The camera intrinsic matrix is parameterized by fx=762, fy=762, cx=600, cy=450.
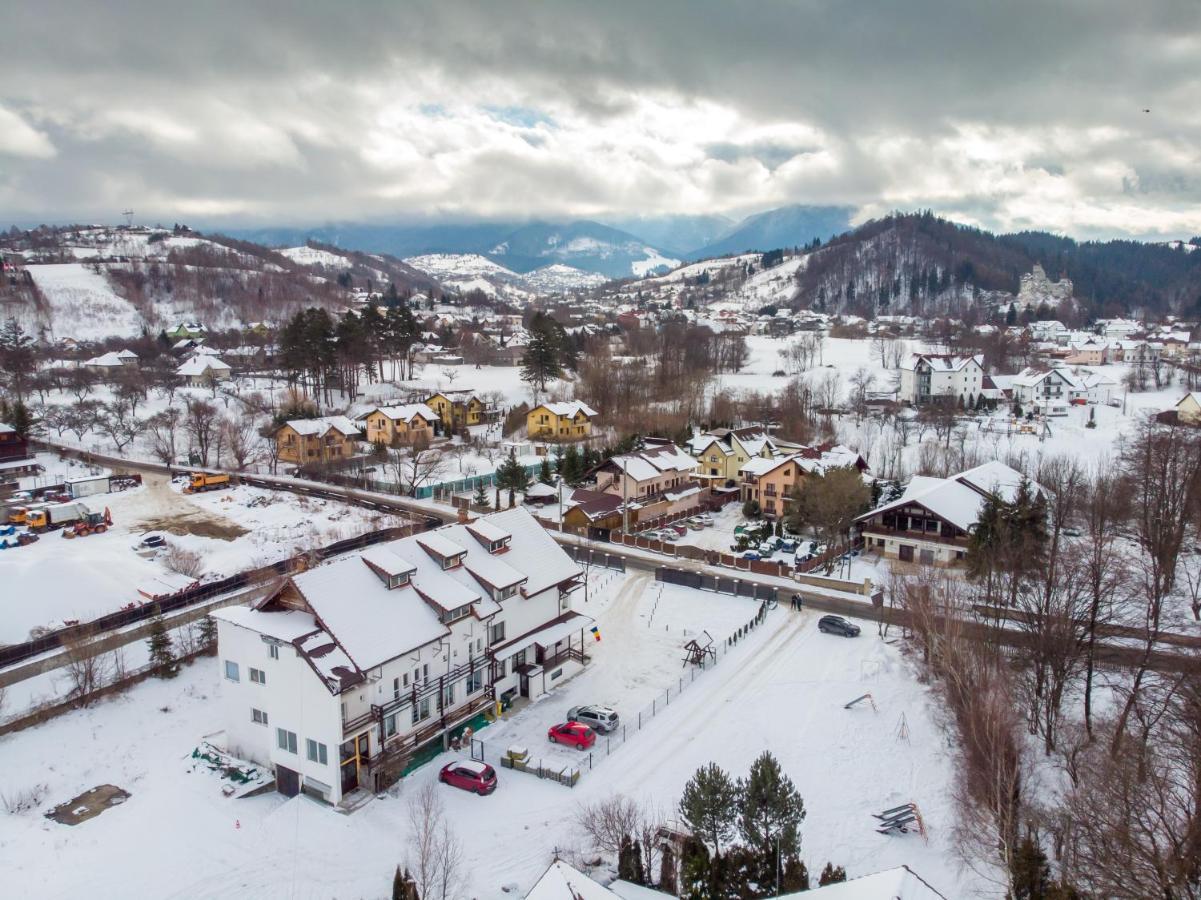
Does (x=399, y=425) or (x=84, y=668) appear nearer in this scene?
(x=84, y=668)

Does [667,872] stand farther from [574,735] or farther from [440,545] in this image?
[440,545]

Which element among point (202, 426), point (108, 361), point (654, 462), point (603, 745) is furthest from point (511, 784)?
point (108, 361)

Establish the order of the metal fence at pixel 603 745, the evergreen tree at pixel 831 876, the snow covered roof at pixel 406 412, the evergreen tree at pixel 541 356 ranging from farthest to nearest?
the evergreen tree at pixel 541 356, the snow covered roof at pixel 406 412, the metal fence at pixel 603 745, the evergreen tree at pixel 831 876

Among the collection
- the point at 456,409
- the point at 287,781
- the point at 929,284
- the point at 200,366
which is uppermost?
the point at 929,284

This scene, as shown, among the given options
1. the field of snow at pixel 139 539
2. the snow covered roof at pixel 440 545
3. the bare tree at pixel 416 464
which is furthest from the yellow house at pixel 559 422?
the snow covered roof at pixel 440 545

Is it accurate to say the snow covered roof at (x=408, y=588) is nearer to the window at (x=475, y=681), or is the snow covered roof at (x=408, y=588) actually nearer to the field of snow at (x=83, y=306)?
the window at (x=475, y=681)

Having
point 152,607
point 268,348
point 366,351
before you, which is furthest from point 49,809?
point 268,348

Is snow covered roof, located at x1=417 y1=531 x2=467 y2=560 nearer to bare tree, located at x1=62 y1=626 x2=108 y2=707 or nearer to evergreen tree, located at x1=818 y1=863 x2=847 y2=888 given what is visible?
bare tree, located at x1=62 y1=626 x2=108 y2=707

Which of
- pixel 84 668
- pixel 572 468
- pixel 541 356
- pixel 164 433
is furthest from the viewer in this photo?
pixel 541 356
